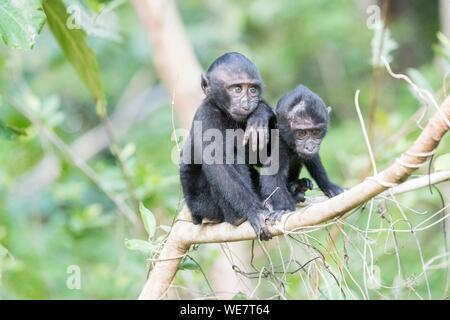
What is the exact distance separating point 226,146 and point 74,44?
1.15m

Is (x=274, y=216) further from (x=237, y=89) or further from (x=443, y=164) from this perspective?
(x=443, y=164)

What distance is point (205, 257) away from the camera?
596 cm

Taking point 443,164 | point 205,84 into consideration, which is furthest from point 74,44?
point 443,164

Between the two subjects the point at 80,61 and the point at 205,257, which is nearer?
the point at 80,61

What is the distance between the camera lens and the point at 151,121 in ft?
37.5

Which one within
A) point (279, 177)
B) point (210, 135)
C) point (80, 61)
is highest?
point (80, 61)

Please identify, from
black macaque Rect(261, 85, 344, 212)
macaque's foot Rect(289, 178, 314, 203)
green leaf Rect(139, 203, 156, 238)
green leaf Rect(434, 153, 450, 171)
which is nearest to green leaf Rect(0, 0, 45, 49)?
green leaf Rect(139, 203, 156, 238)

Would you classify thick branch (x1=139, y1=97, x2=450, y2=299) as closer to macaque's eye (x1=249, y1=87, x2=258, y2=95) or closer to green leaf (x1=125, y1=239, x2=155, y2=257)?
green leaf (x1=125, y1=239, x2=155, y2=257)

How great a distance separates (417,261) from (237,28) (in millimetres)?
4087

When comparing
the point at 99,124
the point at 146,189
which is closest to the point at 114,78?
the point at 99,124

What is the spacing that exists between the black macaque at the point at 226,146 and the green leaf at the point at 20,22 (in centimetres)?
99

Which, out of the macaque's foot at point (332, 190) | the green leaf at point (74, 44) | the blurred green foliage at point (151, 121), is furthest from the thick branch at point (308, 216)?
the blurred green foliage at point (151, 121)

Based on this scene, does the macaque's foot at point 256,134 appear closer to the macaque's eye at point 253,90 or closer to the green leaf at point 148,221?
the macaque's eye at point 253,90
